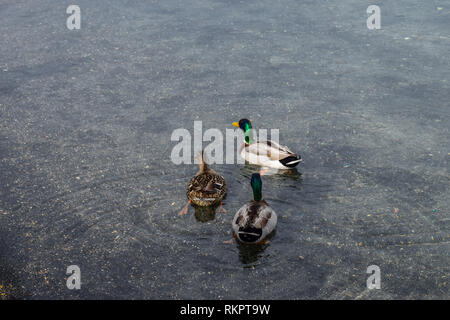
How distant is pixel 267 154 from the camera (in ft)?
27.9

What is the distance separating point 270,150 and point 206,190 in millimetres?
1611

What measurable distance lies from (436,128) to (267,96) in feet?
11.6

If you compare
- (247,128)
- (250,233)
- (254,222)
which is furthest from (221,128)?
(250,233)

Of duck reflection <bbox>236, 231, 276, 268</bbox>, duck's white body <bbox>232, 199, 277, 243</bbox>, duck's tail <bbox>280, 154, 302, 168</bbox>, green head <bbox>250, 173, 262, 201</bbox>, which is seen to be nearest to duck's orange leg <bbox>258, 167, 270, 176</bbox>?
duck's tail <bbox>280, 154, 302, 168</bbox>

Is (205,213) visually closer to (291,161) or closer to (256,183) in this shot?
(256,183)

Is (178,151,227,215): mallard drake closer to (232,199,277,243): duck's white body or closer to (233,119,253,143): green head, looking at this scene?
(232,199,277,243): duck's white body

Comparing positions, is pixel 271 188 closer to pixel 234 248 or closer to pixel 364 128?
pixel 234 248

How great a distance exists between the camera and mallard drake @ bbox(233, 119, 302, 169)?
8289mm

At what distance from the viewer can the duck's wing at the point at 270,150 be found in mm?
8359

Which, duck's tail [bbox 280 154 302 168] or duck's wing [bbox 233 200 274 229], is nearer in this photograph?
duck's wing [bbox 233 200 274 229]

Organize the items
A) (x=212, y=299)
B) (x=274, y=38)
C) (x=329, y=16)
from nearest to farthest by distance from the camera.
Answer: (x=212, y=299), (x=274, y=38), (x=329, y=16)

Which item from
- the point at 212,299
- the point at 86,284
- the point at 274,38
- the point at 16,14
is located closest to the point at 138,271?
the point at 86,284

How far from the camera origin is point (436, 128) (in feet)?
31.3

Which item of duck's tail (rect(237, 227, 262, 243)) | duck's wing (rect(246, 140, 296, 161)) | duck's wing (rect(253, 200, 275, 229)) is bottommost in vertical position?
duck's tail (rect(237, 227, 262, 243))
